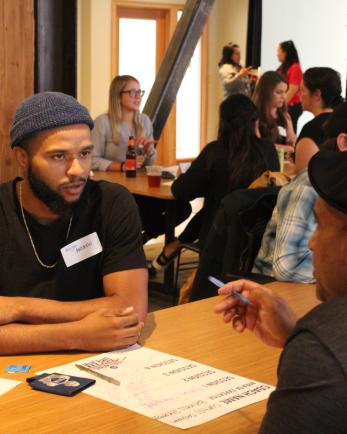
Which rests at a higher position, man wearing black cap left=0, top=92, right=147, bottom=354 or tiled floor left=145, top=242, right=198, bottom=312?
man wearing black cap left=0, top=92, right=147, bottom=354

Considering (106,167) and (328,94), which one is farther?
(106,167)

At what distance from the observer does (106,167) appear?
232 inches

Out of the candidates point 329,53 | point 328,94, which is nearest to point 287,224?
point 328,94

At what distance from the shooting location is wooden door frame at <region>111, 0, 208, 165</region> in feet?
36.6

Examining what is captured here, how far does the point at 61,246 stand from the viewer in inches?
94.1

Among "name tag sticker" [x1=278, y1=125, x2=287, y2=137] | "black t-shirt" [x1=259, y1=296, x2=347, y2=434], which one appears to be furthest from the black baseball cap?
"name tag sticker" [x1=278, y1=125, x2=287, y2=137]

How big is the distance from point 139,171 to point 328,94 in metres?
1.57

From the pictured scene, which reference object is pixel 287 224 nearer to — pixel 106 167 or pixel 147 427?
pixel 147 427

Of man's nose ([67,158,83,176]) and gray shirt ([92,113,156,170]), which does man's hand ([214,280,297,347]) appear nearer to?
man's nose ([67,158,83,176])

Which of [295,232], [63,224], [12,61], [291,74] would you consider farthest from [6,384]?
[291,74]

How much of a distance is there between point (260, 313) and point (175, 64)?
579cm

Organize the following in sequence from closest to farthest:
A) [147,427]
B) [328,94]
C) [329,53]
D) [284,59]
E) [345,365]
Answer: [345,365] < [147,427] < [328,94] < [284,59] < [329,53]

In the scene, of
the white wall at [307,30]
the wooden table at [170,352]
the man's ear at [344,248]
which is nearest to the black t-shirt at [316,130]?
the wooden table at [170,352]

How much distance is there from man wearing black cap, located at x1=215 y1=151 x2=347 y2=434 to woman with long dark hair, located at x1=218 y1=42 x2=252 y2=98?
9.07 metres
